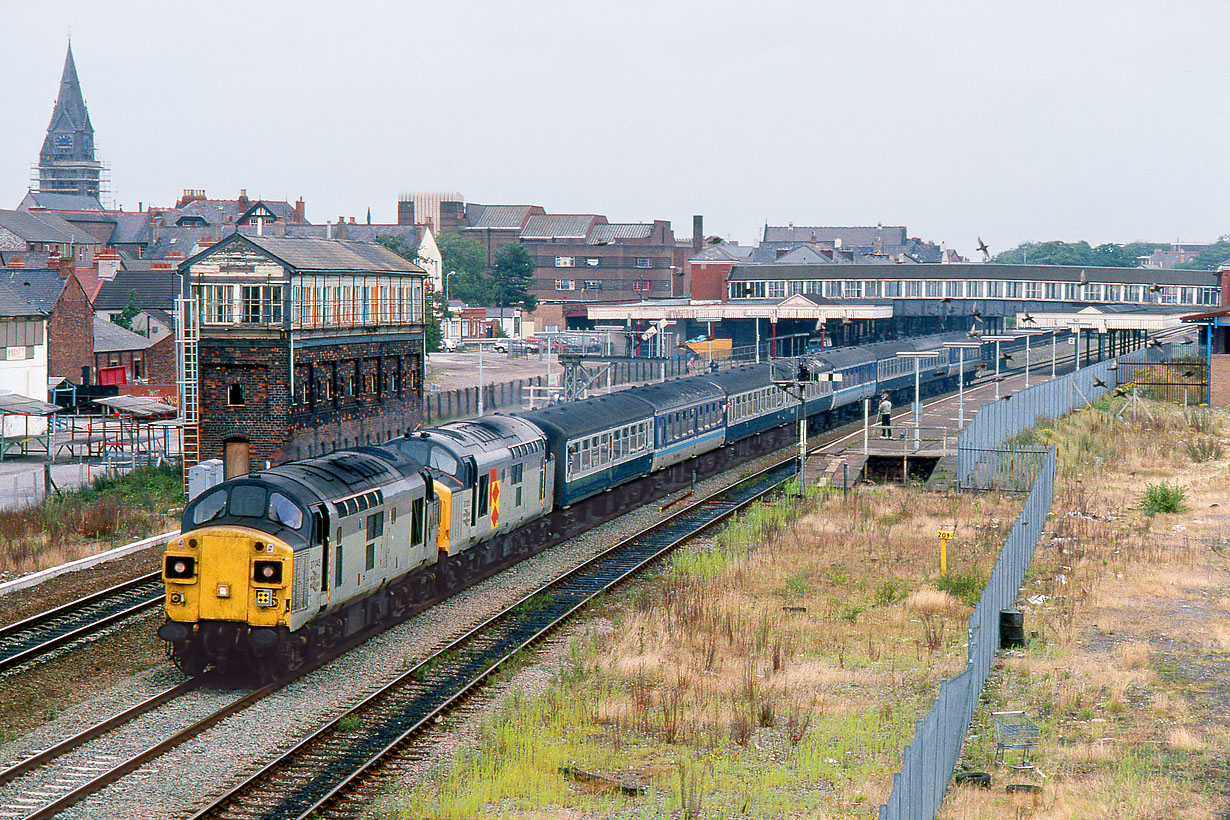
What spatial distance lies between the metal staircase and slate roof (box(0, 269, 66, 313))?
2224 cm

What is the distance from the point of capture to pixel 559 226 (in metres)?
170

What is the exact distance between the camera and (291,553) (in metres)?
20.6

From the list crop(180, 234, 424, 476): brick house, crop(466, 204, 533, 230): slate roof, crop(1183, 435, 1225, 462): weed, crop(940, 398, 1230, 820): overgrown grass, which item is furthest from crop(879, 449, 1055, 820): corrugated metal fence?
crop(466, 204, 533, 230): slate roof

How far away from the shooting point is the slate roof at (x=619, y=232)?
6398 inches

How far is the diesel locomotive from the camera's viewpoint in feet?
68.3

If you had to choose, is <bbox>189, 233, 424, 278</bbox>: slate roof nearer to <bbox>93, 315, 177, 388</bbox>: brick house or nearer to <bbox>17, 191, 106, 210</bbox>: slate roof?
<bbox>93, 315, 177, 388</bbox>: brick house

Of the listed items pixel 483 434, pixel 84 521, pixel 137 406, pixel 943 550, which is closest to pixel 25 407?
pixel 137 406

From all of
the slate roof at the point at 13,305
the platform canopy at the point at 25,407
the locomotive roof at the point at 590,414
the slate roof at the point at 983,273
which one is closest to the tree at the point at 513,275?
the slate roof at the point at 983,273

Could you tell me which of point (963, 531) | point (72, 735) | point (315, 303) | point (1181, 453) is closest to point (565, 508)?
point (963, 531)

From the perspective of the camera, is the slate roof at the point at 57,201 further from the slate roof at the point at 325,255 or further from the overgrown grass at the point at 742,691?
the overgrown grass at the point at 742,691

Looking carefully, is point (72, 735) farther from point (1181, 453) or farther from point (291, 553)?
point (1181, 453)

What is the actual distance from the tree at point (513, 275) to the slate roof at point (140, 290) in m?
58.0

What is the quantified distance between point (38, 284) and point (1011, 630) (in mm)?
55450

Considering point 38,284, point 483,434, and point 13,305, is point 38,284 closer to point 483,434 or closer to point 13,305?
point 13,305
